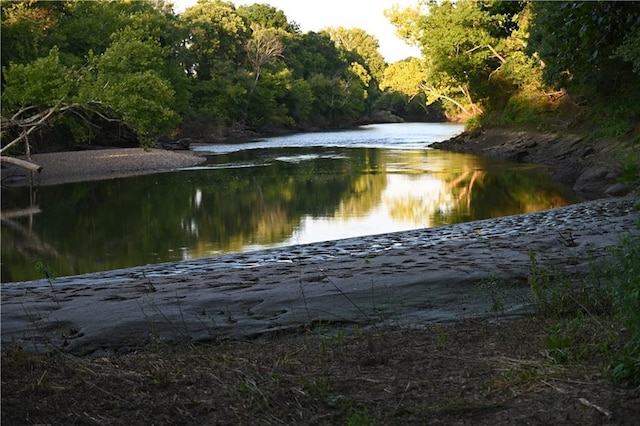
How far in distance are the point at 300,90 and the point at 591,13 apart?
71.8m

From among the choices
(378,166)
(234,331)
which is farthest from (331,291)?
(378,166)

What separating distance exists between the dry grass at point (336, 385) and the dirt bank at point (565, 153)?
34.6 ft

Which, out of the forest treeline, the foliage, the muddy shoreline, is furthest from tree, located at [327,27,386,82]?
the muddy shoreline

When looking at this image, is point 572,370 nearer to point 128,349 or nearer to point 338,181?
point 128,349

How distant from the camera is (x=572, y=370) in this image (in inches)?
177

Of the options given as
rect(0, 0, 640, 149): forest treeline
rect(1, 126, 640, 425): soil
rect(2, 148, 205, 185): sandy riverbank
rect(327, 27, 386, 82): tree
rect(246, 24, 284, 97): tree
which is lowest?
rect(2, 148, 205, 185): sandy riverbank

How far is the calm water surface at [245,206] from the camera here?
1501 centimetres

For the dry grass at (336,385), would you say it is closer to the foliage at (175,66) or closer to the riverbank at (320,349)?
the riverbank at (320,349)

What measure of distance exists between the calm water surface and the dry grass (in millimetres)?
5948

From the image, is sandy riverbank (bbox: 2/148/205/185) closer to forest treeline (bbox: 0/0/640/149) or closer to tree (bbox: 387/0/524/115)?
forest treeline (bbox: 0/0/640/149)

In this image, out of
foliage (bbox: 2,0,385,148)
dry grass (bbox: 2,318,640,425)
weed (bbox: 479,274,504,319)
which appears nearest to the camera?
dry grass (bbox: 2,318,640,425)

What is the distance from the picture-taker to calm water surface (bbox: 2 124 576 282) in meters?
15.0

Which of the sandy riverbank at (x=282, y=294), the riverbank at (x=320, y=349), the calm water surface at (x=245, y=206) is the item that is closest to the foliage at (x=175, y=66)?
the calm water surface at (x=245, y=206)

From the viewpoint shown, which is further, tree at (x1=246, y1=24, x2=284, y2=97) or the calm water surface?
tree at (x1=246, y1=24, x2=284, y2=97)
